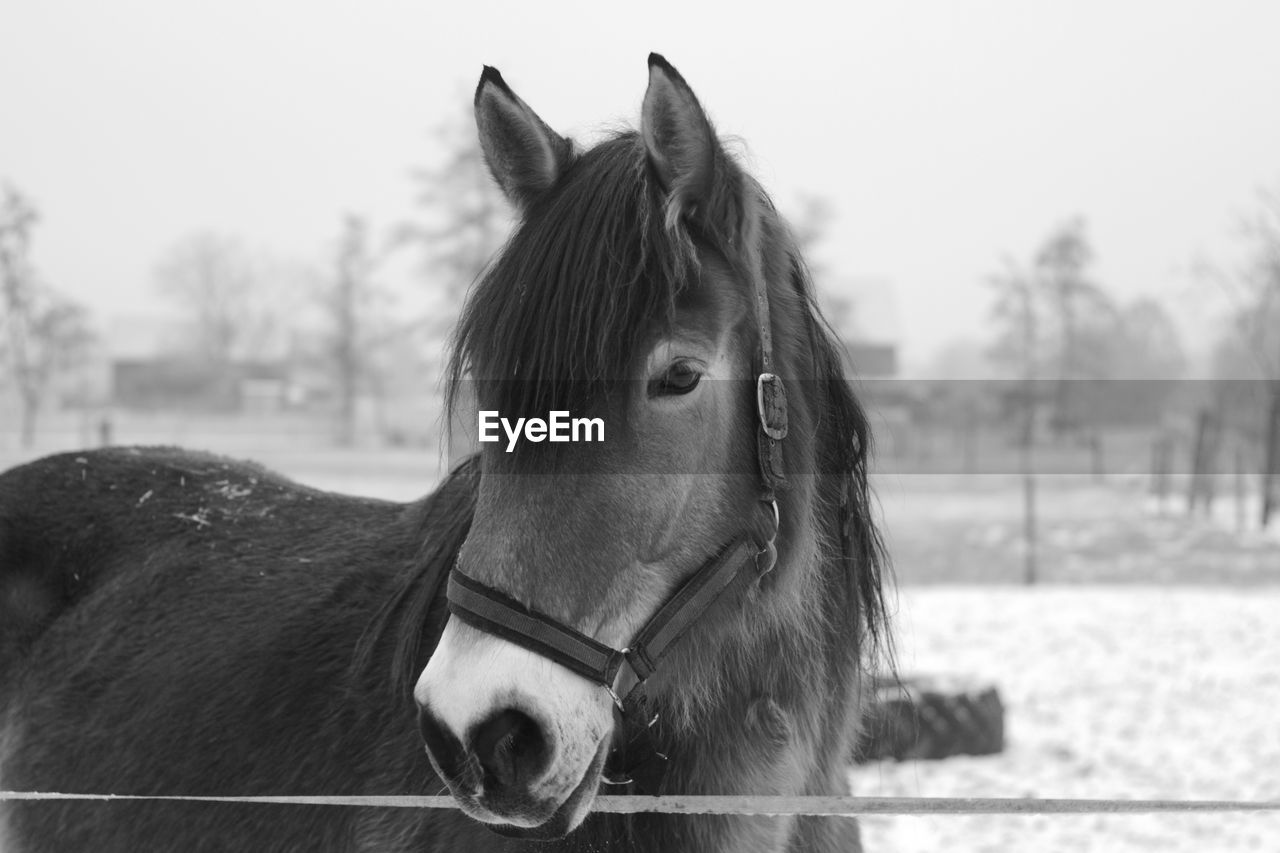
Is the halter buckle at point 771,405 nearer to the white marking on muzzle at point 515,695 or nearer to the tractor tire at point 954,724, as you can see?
the white marking on muzzle at point 515,695

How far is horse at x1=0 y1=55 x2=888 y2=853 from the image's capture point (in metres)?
1.77

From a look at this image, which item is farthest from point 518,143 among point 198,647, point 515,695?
point 198,647

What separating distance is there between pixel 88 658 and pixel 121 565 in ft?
1.03

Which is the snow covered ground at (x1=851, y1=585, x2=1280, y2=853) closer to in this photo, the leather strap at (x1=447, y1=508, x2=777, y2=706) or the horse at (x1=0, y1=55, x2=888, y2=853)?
the horse at (x1=0, y1=55, x2=888, y2=853)

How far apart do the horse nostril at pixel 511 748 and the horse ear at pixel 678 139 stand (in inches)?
40.3

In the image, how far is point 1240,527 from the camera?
17.4 metres

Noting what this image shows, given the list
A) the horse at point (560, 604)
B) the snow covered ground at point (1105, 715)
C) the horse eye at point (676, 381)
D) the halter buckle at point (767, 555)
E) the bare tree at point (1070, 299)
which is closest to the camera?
the horse at point (560, 604)

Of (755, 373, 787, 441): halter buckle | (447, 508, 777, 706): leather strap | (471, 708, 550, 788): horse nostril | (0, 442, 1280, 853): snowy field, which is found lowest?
(0, 442, 1280, 853): snowy field

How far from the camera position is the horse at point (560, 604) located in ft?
5.81

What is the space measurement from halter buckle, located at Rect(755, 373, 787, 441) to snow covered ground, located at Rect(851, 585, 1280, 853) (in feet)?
4.43

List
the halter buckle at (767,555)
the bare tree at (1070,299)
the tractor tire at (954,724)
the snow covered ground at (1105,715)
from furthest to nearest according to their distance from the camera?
the bare tree at (1070,299)
the tractor tire at (954,724)
the snow covered ground at (1105,715)
the halter buckle at (767,555)

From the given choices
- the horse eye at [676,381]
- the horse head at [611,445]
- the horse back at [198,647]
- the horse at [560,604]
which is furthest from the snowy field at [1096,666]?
the horse back at [198,647]

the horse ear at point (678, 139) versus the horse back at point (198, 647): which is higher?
the horse ear at point (678, 139)

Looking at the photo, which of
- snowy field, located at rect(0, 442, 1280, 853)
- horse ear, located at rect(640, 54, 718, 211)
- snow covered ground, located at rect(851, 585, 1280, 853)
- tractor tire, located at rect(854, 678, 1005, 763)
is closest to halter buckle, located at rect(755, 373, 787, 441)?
horse ear, located at rect(640, 54, 718, 211)
